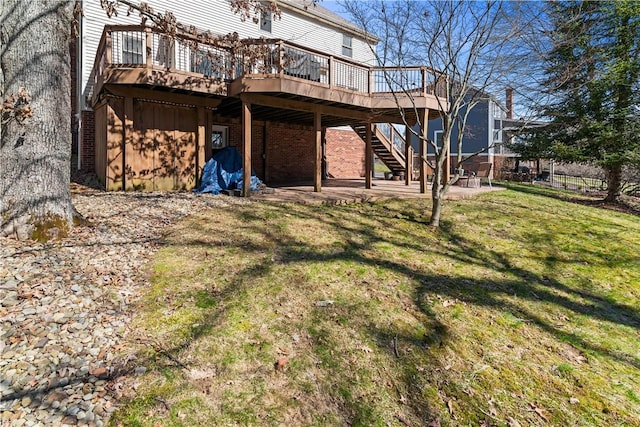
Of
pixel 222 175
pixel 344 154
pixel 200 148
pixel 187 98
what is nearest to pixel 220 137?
pixel 200 148

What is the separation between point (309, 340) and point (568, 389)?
7.21 ft

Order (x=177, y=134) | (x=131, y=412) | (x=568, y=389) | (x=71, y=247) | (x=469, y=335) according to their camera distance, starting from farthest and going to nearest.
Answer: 1. (x=177, y=134)
2. (x=71, y=247)
3. (x=469, y=335)
4. (x=568, y=389)
5. (x=131, y=412)

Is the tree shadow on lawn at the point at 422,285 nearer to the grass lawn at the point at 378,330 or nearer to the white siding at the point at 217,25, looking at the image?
the grass lawn at the point at 378,330

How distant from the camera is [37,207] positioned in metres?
4.74

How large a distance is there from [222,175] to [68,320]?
23.0ft

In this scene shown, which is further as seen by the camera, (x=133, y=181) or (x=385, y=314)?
(x=133, y=181)

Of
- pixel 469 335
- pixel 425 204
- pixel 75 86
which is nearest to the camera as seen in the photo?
pixel 469 335

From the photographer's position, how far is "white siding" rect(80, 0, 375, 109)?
11.5 meters

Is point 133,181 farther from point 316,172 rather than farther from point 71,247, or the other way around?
point 71,247

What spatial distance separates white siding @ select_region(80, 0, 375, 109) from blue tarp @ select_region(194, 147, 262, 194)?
15.7 ft

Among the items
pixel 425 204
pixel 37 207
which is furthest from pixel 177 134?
pixel 425 204

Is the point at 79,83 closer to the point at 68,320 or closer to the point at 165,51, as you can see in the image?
the point at 165,51

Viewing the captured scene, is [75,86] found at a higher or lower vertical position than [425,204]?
higher

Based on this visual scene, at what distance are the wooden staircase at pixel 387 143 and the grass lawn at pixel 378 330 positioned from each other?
8711 mm
